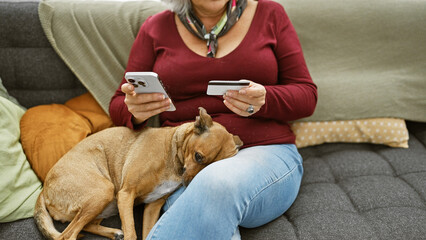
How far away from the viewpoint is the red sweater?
1.78 metres

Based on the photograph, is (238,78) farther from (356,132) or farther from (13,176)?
(13,176)

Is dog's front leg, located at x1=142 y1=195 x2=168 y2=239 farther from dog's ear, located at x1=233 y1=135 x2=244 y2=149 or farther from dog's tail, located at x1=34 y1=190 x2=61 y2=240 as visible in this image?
dog's ear, located at x1=233 y1=135 x2=244 y2=149

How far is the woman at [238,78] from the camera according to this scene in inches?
60.8

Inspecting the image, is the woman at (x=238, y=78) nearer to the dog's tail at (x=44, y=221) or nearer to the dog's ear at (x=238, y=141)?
the dog's ear at (x=238, y=141)

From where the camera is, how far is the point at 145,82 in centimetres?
149

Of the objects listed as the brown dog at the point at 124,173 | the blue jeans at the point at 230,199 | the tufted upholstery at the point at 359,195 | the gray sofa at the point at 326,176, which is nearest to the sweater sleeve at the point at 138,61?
the brown dog at the point at 124,173

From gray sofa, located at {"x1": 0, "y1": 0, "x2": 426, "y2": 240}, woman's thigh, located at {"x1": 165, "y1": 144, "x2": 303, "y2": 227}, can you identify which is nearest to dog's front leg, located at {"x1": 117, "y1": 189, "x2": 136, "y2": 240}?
gray sofa, located at {"x1": 0, "y1": 0, "x2": 426, "y2": 240}

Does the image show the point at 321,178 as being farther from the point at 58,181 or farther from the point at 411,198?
the point at 58,181

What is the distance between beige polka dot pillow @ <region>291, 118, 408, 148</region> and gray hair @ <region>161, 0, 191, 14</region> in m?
1.07

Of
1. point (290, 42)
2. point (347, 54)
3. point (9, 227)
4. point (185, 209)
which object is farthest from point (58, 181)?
point (347, 54)

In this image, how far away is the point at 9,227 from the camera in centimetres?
165

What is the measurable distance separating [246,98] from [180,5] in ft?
2.55

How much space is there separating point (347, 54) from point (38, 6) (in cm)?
218

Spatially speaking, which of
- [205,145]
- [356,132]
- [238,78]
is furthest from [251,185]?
[356,132]
